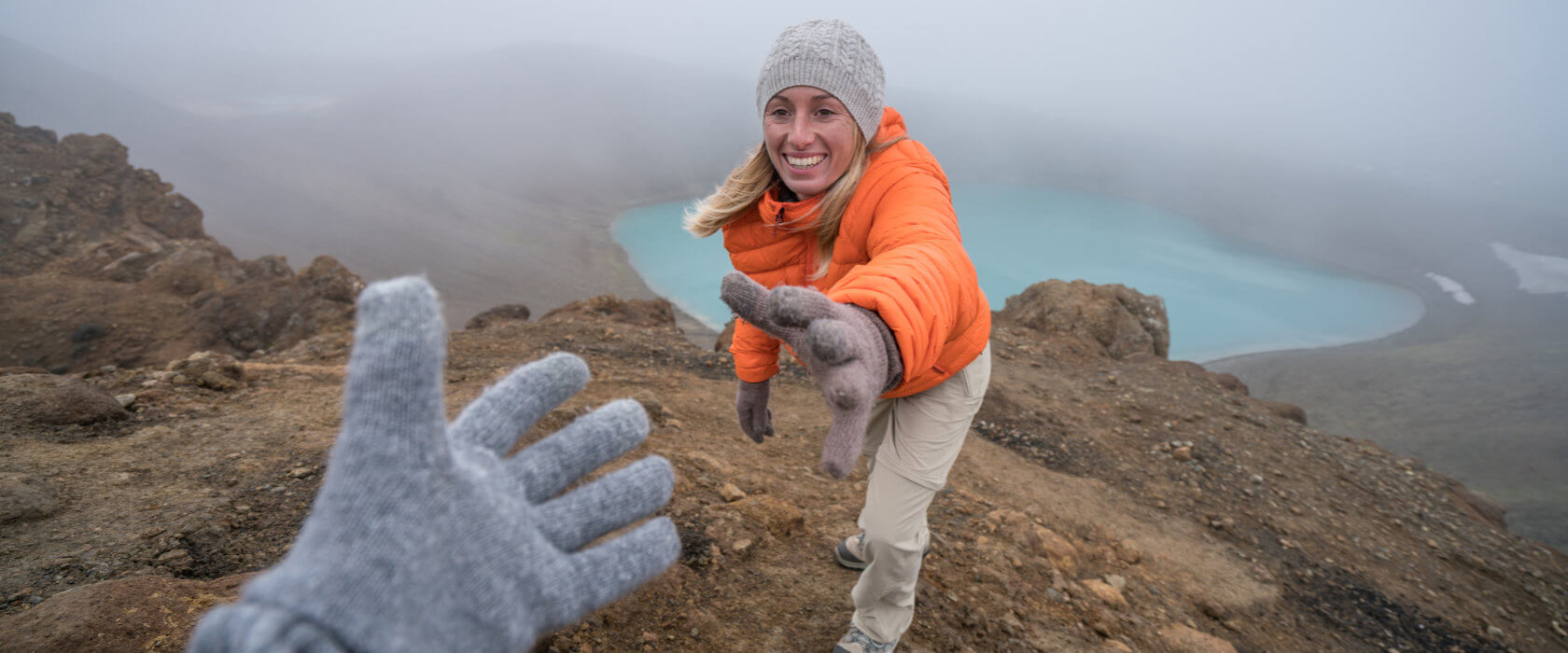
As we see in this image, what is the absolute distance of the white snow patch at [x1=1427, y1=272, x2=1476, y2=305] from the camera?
1416 cm

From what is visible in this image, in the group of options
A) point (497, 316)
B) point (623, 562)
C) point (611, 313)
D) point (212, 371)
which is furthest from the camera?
point (611, 313)

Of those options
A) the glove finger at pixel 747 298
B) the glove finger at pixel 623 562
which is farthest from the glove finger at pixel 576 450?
the glove finger at pixel 747 298

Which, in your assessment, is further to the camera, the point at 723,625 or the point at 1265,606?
the point at 1265,606

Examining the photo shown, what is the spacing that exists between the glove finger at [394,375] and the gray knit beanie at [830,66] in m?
1.43

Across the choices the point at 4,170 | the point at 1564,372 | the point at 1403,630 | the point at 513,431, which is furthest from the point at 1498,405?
the point at 4,170

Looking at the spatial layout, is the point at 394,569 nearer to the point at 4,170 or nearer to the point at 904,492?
the point at 904,492

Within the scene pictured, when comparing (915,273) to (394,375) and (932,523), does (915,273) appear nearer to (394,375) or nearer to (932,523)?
(394,375)

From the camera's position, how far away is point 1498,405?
8.85m

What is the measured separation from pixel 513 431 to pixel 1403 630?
450 cm

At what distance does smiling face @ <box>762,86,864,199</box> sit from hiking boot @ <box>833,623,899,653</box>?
1.44 meters

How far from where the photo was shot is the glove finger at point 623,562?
99 centimetres

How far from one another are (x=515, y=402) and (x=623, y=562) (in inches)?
11.9

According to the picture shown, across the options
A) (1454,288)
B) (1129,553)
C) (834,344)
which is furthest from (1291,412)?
(1454,288)

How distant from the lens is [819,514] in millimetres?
3127
